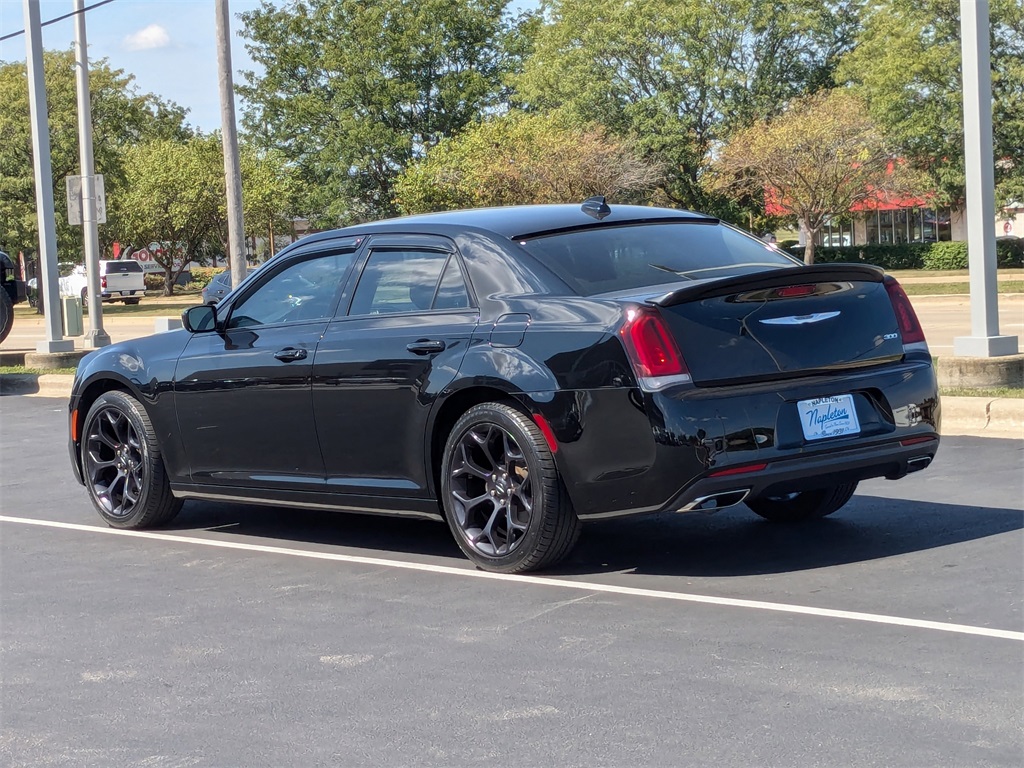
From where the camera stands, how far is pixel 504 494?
20.6 ft

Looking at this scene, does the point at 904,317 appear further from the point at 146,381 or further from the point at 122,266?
the point at 122,266

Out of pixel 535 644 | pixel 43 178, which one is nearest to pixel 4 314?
pixel 43 178

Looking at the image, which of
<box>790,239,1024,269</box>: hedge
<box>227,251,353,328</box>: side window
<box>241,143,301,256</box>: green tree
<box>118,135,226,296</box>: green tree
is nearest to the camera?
<box>227,251,353,328</box>: side window

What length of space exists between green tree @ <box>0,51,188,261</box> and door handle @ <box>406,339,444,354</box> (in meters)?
38.4

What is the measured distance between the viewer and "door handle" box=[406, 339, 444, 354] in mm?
6438

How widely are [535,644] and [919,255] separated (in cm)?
5938

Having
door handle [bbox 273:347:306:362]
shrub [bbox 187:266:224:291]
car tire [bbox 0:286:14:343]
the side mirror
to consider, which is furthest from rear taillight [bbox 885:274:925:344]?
shrub [bbox 187:266:224:291]

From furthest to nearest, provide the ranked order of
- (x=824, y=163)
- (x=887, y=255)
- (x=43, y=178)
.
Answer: (x=887, y=255) < (x=824, y=163) < (x=43, y=178)

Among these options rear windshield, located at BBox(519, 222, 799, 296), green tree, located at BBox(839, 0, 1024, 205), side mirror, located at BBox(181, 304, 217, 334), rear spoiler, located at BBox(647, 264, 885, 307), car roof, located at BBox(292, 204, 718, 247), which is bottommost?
side mirror, located at BBox(181, 304, 217, 334)

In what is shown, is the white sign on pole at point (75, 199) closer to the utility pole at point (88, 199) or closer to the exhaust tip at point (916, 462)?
the utility pole at point (88, 199)

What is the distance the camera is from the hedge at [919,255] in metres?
59.0

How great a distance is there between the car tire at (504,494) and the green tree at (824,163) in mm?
40453

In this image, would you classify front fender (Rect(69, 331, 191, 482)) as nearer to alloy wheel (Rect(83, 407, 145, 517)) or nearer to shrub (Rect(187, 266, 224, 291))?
alloy wheel (Rect(83, 407, 145, 517))

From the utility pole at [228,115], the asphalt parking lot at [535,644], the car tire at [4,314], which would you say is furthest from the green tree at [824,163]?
the asphalt parking lot at [535,644]
